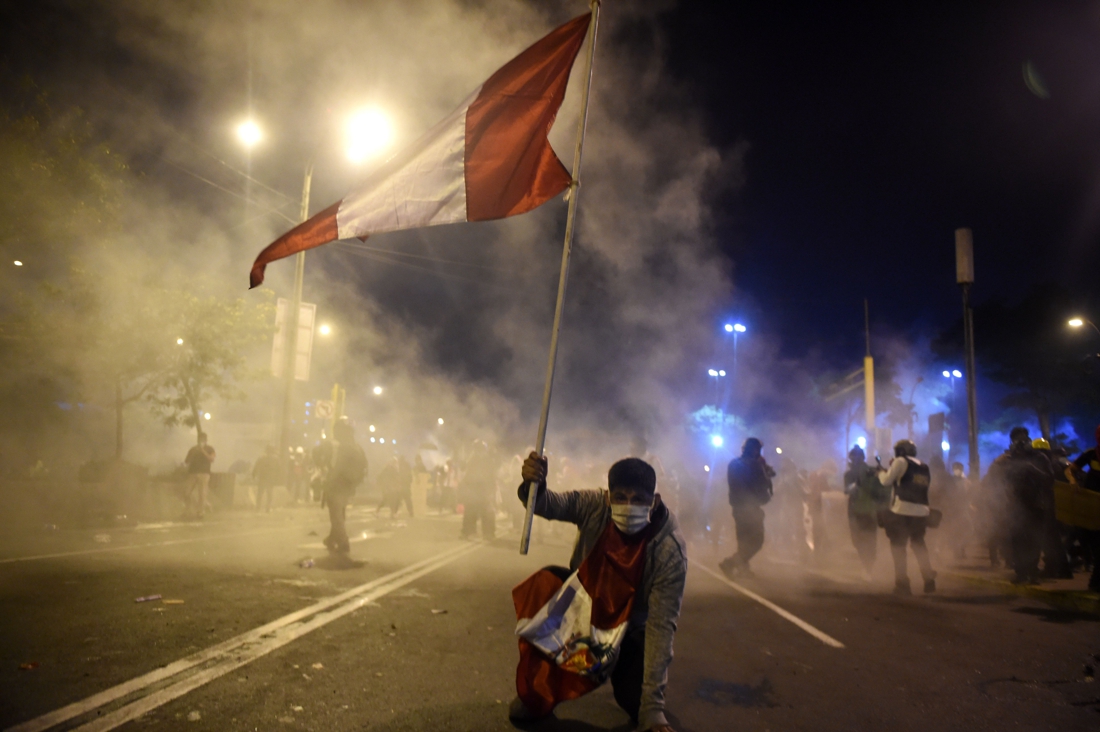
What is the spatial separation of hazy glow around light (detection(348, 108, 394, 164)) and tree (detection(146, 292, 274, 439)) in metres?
6.64

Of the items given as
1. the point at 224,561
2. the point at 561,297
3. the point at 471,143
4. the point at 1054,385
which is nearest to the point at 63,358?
the point at 224,561

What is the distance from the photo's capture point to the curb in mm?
7160

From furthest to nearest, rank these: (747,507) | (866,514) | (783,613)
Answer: (866,514), (747,507), (783,613)

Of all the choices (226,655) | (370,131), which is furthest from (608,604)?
(370,131)

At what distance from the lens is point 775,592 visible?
7.92m

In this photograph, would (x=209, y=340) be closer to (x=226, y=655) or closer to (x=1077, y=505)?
(x=226, y=655)

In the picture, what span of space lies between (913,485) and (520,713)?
6.60 meters

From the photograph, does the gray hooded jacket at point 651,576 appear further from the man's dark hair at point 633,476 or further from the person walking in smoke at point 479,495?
the person walking in smoke at point 479,495

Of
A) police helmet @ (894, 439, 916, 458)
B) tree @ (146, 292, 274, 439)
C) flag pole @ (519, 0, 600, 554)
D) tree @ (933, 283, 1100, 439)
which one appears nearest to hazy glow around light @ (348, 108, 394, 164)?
tree @ (146, 292, 274, 439)

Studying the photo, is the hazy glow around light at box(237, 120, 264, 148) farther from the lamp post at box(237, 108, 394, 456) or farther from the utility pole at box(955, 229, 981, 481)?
the utility pole at box(955, 229, 981, 481)

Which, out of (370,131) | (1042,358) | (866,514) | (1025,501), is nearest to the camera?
(1025,501)

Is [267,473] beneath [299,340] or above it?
beneath

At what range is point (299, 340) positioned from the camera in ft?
58.5

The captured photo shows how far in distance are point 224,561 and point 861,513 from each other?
8446mm
